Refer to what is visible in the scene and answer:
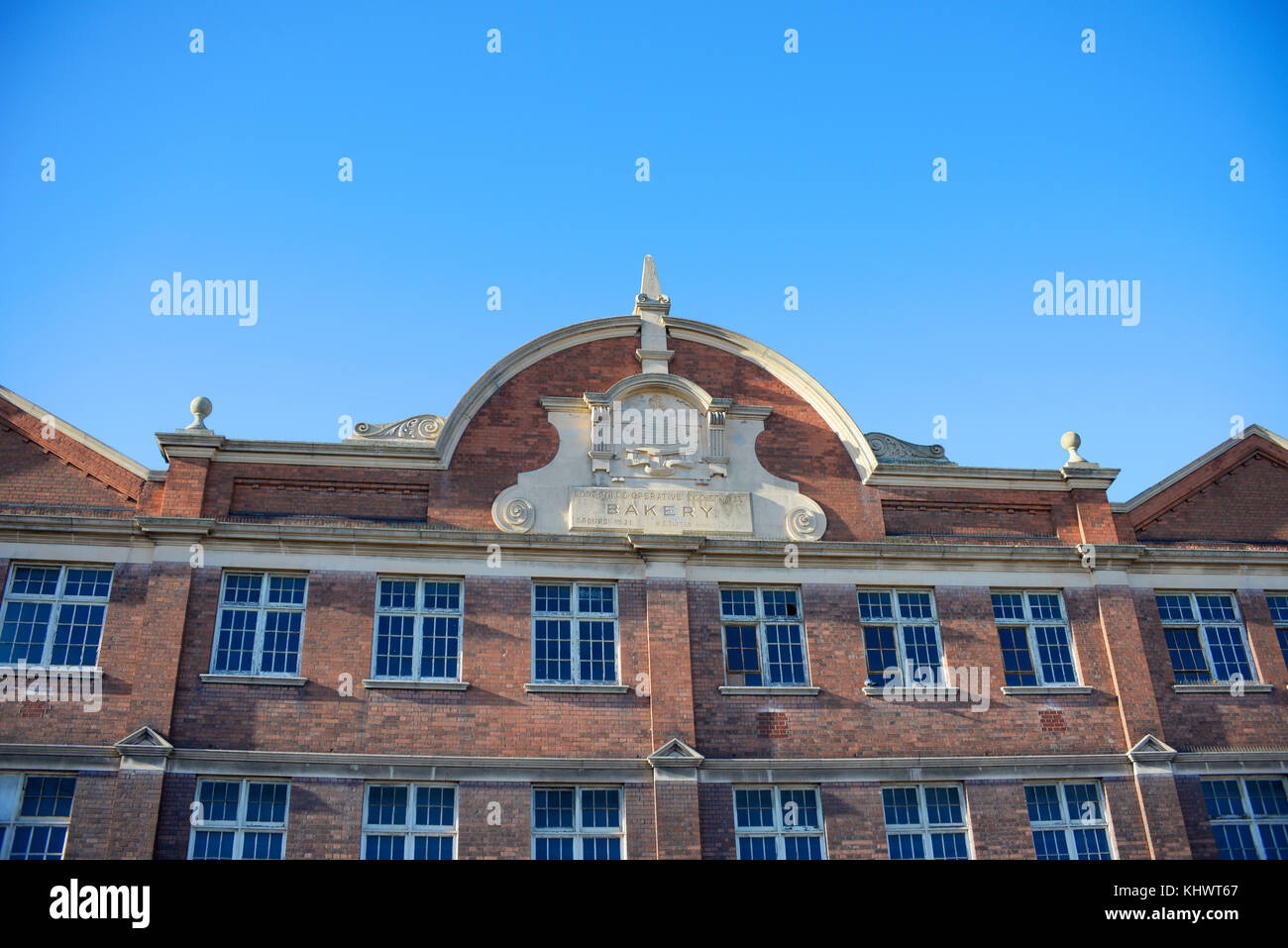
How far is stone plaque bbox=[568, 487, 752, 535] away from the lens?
68.9 feet

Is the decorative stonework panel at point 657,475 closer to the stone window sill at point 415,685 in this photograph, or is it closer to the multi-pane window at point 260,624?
the stone window sill at point 415,685

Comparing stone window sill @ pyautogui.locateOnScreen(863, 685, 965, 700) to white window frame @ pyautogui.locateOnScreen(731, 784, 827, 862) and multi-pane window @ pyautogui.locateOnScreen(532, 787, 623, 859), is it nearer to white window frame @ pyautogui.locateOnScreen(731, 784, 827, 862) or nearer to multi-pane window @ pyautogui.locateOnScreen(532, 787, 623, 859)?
white window frame @ pyautogui.locateOnScreen(731, 784, 827, 862)

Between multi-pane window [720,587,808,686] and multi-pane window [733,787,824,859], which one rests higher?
multi-pane window [720,587,808,686]

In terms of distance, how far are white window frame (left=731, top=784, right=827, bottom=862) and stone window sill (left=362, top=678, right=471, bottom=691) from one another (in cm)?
478

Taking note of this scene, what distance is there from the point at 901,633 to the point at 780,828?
4.17 m

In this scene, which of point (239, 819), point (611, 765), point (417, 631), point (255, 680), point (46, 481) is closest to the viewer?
point (239, 819)

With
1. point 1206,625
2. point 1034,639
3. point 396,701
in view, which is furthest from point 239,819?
point 1206,625

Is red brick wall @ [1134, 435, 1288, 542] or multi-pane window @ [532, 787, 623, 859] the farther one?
red brick wall @ [1134, 435, 1288, 542]

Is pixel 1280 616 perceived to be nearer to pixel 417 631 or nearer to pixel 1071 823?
pixel 1071 823

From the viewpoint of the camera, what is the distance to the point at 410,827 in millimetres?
18344

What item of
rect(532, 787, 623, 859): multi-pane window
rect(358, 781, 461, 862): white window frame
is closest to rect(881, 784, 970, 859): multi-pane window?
rect(532, 787, 623, 859): multi-pane window
